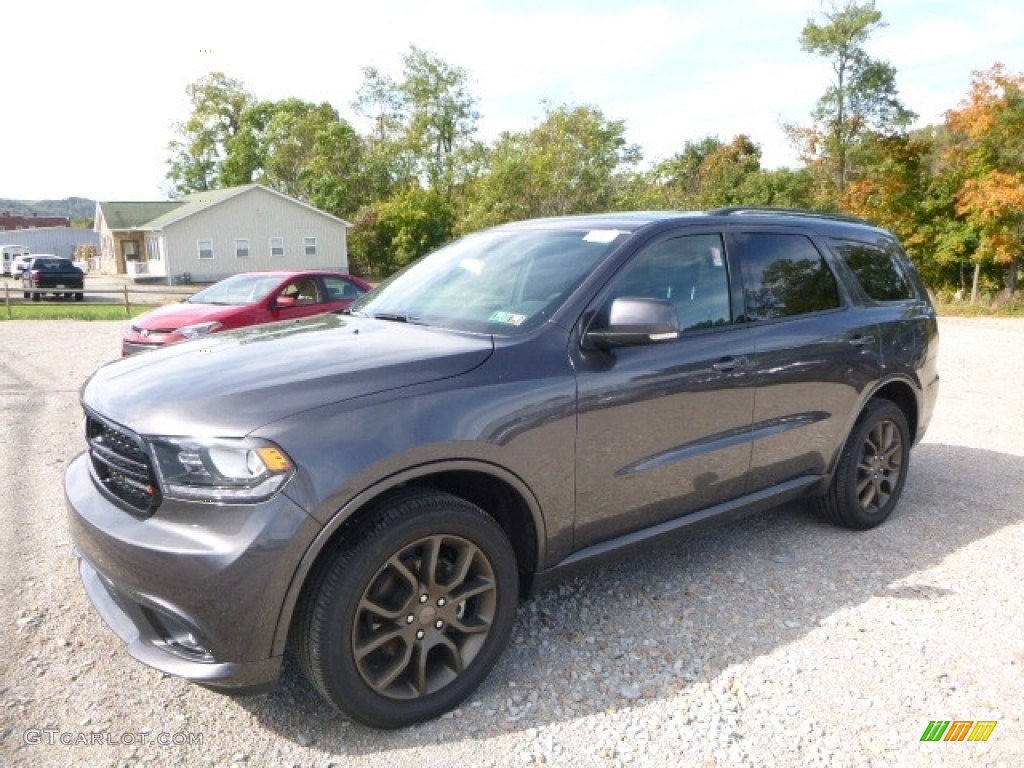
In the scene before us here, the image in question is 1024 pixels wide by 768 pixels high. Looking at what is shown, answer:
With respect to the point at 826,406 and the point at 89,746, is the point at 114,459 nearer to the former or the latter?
the point at 89,746

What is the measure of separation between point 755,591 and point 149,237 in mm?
46753

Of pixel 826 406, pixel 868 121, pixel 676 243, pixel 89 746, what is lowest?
pixel 89 746

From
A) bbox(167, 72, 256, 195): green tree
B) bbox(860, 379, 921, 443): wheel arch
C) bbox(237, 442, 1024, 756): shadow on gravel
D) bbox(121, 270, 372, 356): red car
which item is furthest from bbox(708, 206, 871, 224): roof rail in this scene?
bbox(167, 72, 256, 195): green tree

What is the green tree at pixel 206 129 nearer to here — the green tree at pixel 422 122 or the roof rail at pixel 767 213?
the green tree at pixel 422 122

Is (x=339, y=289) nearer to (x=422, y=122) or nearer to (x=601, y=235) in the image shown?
(x=601, y=235)

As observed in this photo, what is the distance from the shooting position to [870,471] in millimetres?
4520

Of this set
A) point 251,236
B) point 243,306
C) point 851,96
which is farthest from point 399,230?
point 243,306

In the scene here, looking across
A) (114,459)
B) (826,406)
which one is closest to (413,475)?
(114,459)

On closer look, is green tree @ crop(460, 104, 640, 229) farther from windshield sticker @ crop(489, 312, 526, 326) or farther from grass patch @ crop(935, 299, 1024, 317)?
windshield sticker @ crop(489, 312, 526, 326)

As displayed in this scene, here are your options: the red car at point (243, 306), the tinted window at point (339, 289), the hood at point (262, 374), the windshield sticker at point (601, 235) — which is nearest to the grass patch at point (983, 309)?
the tinted window at point (339, 289)

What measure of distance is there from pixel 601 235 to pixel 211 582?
2228 mm

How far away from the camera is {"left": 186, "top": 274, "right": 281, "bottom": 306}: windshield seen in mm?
9969

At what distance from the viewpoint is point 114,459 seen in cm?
265

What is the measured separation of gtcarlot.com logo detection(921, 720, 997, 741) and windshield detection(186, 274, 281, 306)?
350 inches
